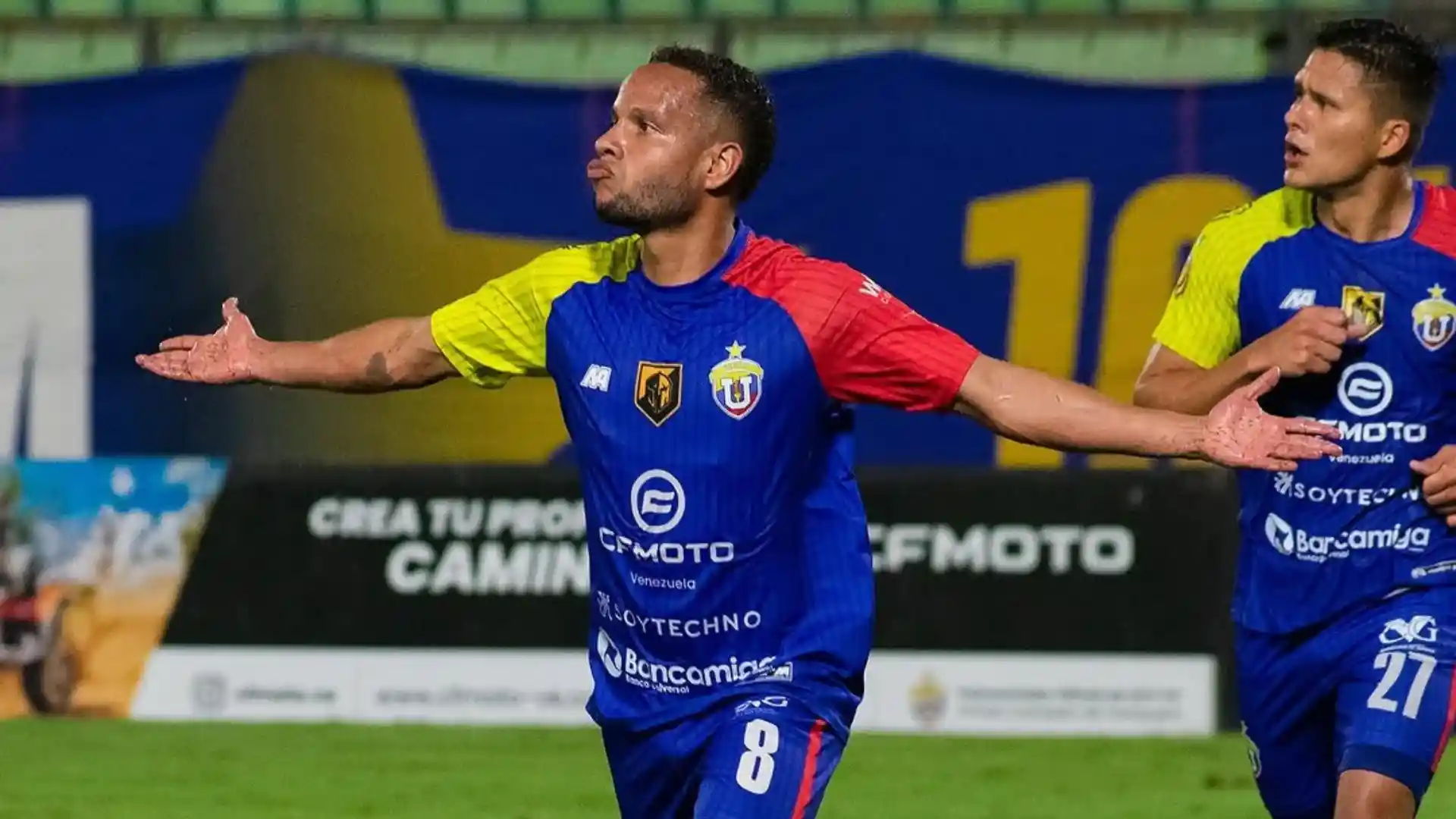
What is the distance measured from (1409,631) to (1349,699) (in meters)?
0.22

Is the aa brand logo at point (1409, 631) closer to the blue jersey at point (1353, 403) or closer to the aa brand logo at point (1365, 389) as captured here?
the blue jersey at point (1353, 403)

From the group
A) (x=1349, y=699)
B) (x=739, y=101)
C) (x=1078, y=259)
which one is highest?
(x=739, y=101)

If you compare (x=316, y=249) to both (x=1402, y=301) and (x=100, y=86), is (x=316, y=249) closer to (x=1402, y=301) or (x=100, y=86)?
(x=100, y=86)

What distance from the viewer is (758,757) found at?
16.9ft

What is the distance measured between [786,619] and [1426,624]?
1.71 m

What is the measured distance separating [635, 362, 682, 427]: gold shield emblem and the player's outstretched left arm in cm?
58

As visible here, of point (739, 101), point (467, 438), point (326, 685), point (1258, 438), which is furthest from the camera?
point (467, 438)

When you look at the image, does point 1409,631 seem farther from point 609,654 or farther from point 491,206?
point 491,206

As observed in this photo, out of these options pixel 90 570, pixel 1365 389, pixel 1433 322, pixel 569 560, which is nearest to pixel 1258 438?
pixel 1365 389

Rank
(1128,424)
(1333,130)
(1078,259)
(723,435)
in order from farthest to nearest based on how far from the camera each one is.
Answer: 1. (1078,259)
2. (1333,130)
3. (723,435)
4. (1128,424)

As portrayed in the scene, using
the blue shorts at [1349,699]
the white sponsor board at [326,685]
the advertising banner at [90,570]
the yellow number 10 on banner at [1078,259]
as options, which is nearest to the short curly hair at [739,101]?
the blue shorts at [1349,699]

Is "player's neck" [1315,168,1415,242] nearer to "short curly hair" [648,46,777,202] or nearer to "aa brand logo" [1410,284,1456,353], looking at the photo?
"aa brand logo" [1410,284,1456,353]

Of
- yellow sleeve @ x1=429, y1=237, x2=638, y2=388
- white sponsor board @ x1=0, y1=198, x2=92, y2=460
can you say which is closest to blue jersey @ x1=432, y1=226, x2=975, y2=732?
yellow sleeve @ x1=429, y1=237, x2=638, y2=388

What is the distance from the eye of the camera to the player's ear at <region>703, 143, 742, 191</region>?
215 inches
